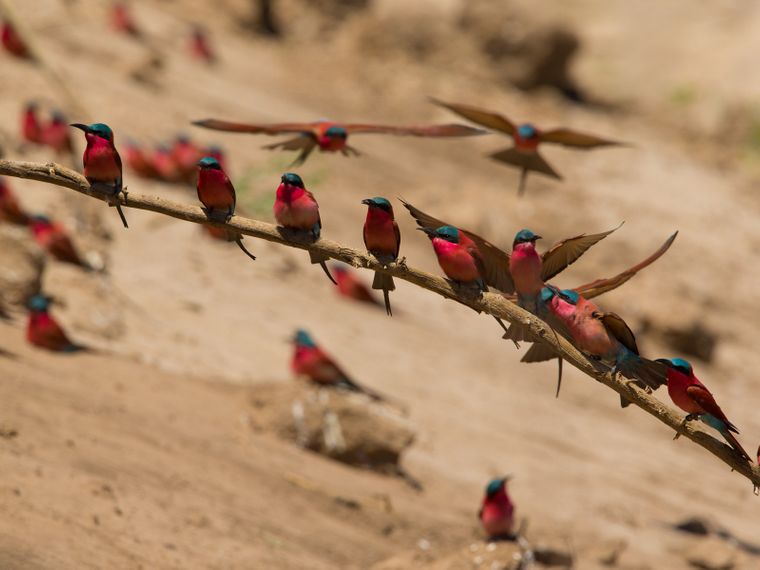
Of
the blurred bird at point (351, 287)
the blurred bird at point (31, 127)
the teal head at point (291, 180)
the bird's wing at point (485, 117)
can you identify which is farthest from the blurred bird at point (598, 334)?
the blurred bird at point (31, 127)

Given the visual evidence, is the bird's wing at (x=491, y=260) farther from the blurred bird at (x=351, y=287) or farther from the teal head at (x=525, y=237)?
the blurred bird at (x=351, y=287)

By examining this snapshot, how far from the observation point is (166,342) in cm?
950

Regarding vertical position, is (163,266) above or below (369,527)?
above

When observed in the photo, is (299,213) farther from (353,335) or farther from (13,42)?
(13,42)

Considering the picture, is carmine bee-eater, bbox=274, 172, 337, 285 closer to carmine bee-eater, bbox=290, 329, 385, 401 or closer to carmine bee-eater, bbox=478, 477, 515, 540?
carmine bee-eater, bbox=478, 477, 515, 540

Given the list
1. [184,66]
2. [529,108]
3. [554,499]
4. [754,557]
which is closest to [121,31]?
[184,66]

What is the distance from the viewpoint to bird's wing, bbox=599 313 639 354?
4633 mm

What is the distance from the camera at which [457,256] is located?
464 centimetres

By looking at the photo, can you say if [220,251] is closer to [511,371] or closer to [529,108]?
[511,371]

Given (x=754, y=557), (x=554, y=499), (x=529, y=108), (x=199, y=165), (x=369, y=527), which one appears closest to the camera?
(x=199, y=165)

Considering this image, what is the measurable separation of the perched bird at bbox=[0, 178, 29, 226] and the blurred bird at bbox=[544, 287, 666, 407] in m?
6.21

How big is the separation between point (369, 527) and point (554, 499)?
2359 mm

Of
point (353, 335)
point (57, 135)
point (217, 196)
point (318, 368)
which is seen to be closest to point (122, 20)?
point (57, 135)

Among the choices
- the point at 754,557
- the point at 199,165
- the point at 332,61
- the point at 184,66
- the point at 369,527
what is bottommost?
the point at 369,527
